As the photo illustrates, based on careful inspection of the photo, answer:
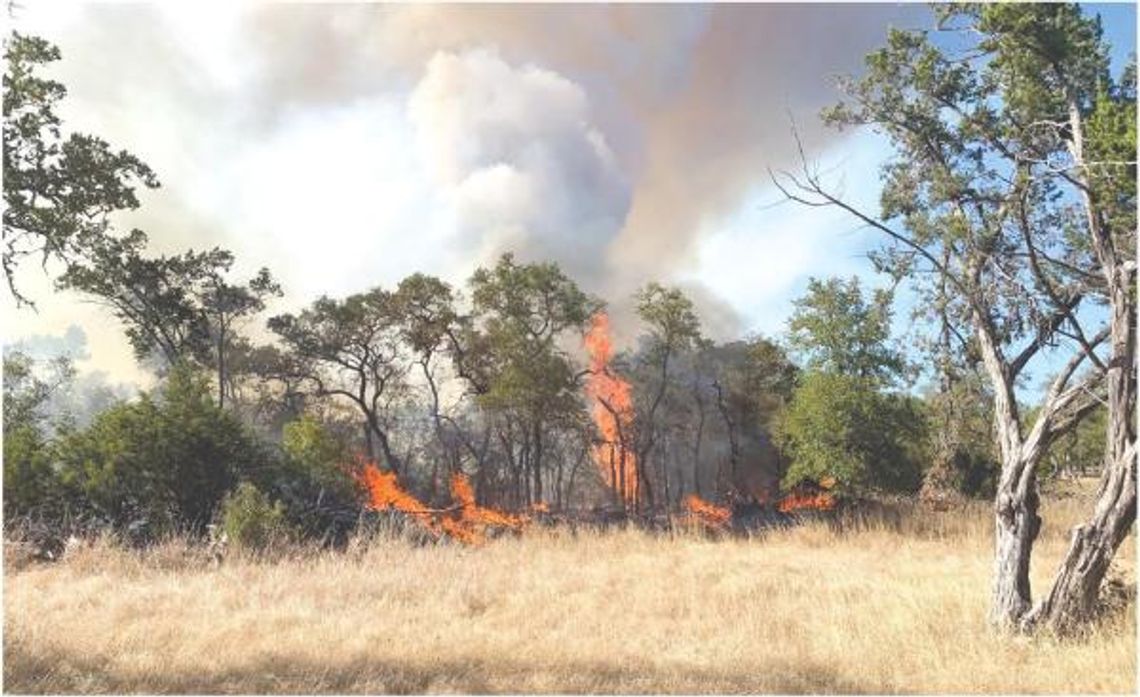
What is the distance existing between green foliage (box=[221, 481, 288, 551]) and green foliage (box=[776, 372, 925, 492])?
61.7ft

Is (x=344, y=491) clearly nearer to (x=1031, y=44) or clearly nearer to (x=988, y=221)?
(x=988, y=221)

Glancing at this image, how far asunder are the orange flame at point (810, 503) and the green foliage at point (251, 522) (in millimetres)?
20119

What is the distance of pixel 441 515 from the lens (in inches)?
971

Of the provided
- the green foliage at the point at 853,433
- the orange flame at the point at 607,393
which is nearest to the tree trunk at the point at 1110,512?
the green foliage at the point at 853,433

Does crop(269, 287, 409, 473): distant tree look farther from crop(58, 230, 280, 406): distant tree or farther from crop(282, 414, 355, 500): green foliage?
crop(282, 414, 355, 500): green foliage

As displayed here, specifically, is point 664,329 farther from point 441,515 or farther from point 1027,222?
point 1027,222

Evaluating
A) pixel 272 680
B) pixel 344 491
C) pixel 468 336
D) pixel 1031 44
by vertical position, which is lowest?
pixel 272 680

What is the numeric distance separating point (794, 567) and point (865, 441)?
14.9 m

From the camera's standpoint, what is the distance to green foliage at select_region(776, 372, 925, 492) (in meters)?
29.8

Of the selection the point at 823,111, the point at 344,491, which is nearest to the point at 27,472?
the point at 344,491

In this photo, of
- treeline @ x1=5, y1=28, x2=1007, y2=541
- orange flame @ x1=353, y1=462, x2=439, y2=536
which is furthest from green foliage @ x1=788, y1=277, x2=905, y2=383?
orange flame @ x1=353, y1=462, x2=439, y2=536

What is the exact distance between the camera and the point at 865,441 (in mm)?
30047

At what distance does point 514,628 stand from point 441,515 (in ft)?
46.8

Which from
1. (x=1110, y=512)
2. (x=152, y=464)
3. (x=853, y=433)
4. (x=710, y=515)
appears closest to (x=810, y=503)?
(x=853, y=433)
